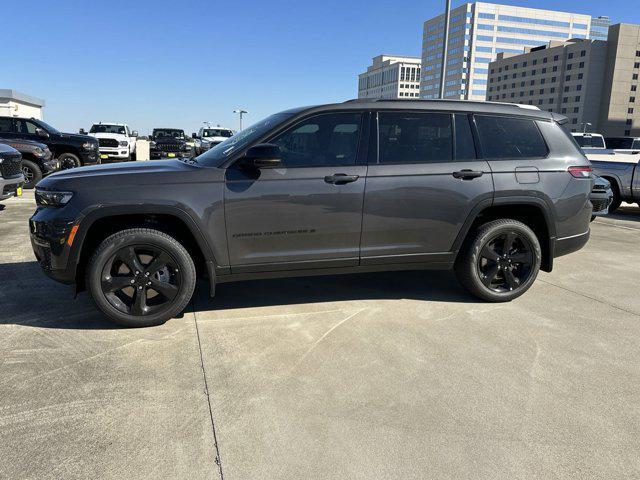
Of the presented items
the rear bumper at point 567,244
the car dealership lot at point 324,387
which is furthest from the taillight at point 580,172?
the car dealership lot at point 324,387

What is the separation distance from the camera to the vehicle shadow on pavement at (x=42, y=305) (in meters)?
3.87

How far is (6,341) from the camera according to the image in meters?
3.50

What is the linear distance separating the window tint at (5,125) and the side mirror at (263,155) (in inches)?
537

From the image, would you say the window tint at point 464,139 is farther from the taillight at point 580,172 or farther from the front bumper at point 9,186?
the front bumper at point 9,186

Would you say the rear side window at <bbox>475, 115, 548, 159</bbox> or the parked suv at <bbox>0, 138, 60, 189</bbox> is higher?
the rear side window at <bbox>475, 115, 548, 159</bbox>

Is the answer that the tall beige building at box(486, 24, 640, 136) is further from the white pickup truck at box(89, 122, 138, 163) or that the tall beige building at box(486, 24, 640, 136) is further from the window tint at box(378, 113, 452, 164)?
the window tint at box(378, 113, 452, 164)

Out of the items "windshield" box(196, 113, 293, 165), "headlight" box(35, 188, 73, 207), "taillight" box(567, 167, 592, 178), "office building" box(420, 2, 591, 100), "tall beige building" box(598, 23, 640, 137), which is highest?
"office building" box(420, 2, 591, 100)

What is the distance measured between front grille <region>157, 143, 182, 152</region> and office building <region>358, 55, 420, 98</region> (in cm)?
11887

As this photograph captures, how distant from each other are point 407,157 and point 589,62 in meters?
111

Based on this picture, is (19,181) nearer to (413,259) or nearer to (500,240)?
(413,259)

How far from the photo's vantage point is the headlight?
11.7 ft

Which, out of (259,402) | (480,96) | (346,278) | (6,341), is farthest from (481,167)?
(480,96)

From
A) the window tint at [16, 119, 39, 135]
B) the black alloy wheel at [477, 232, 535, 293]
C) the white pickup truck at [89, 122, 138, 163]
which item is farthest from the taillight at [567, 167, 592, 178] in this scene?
the white pickup truck at [89, 122, 138, 163]

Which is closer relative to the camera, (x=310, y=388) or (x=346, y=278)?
(x=310, y=388)
